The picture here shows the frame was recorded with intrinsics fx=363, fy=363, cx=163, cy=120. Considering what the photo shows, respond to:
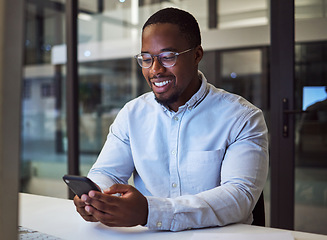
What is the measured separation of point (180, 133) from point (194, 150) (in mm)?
89

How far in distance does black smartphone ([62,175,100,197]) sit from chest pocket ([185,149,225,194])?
0.48 metres

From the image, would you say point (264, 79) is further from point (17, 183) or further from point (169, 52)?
point (17, 183)

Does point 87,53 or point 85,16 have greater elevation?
point 85,16

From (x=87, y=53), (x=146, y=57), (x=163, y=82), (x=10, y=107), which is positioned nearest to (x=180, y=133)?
(x=163, y=82)

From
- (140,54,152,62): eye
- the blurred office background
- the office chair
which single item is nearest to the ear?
(140,54,152,62): eye

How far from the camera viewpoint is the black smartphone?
96 centimetres

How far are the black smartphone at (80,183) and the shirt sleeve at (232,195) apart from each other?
0.56 feet

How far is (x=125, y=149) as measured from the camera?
152cm

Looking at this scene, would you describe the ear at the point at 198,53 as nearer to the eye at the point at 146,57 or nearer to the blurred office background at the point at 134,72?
the eye at the point at 146,57

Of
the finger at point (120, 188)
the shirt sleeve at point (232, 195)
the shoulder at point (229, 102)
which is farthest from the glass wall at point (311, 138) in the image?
the finger at point (120, 188)

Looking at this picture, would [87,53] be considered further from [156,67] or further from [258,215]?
[258,215]

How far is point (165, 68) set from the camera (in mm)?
1439

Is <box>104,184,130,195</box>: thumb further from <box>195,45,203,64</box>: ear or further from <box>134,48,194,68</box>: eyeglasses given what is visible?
<box>195,45,203,64</box>: ear

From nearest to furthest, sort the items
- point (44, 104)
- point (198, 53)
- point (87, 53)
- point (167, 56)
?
point (167, 56)
point (198, 53)
point (87, 53)
point (44, 104)
